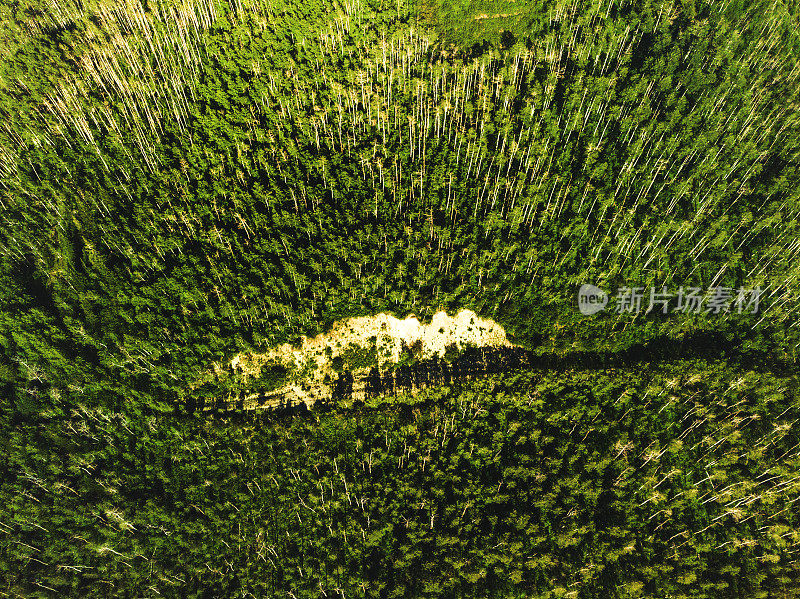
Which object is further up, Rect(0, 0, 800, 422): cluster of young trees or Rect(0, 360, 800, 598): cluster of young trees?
Rect(0, 0, 800, 422): cluster of young trees

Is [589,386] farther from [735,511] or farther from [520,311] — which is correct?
[735,511]

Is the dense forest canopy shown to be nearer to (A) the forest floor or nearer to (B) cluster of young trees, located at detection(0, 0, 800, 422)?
(B) cluster of young trees, located at detection(0, 0, 800, 422)

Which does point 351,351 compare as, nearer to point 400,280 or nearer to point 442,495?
point 400,280

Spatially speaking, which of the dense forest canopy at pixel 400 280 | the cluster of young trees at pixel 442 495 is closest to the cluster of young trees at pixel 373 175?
the dense forest canopy at pixel 400 280

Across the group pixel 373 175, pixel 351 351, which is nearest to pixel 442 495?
pixel 351 351

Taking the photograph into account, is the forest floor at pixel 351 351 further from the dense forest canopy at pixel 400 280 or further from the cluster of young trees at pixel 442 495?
the cluster of young trees at pixel 442 495

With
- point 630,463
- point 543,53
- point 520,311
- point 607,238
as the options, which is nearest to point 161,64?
point 543,53

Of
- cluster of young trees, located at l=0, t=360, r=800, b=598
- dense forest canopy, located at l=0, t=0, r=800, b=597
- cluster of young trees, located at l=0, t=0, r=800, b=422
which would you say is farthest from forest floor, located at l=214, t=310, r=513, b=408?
cluster of young trees, located at l=0, t=360, r=800, b=598
